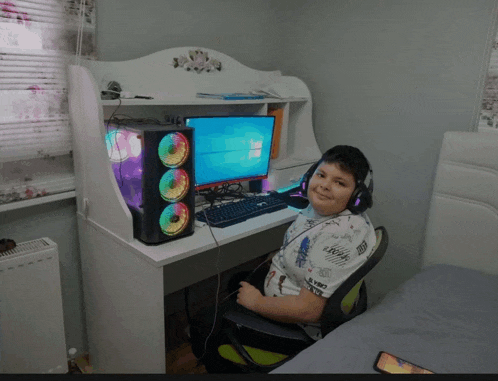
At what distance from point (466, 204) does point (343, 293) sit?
95 cm

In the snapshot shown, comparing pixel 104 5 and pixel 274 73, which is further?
pixel 274 73

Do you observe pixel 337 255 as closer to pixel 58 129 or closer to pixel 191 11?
pixel 58 129

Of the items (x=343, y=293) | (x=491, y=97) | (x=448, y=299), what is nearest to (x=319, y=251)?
(x=343, y=293)

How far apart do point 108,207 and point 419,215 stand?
1.65 m

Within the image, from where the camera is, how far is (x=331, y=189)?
4.43 ft

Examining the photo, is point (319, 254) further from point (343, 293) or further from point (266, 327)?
point (266, 327)

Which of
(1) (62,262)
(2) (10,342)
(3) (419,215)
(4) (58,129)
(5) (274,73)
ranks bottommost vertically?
(2) (10,342)

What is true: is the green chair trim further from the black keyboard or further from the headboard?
the headboard

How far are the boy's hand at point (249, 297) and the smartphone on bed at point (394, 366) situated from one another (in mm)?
445

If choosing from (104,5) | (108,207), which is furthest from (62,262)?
(104,5)

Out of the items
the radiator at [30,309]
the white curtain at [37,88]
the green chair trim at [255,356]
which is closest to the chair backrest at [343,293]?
the green chair trim at [255,356]

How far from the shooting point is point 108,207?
150cm

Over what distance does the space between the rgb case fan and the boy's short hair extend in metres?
0.53

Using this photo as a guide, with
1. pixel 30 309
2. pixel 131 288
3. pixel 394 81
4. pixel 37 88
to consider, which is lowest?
pixel 30 309
